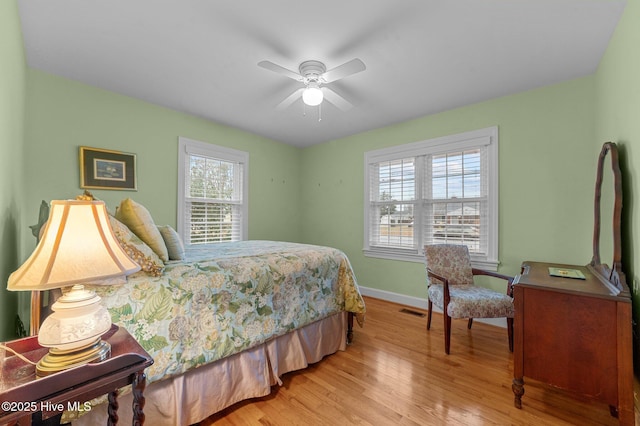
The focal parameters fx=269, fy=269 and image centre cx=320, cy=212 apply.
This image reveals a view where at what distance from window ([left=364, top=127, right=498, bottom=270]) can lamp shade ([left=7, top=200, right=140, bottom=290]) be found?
3.26 m

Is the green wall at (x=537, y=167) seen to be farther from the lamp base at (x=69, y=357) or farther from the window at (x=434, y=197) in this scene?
the lamp base at (x=69, y=357)

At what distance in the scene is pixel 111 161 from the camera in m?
2.78

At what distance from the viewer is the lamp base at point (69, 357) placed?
910 mm

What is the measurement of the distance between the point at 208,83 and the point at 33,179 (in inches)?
69.1

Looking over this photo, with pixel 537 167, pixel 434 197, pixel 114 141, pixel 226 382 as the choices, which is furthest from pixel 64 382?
pixel 537 167

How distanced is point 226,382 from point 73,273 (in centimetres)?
119

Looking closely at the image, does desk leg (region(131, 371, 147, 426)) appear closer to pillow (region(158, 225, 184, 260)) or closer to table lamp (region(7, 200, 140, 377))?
table lamp (region(7, 200, 140, 377))

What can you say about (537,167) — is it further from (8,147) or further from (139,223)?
(8,147)

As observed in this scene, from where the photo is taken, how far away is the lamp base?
91 centimetres

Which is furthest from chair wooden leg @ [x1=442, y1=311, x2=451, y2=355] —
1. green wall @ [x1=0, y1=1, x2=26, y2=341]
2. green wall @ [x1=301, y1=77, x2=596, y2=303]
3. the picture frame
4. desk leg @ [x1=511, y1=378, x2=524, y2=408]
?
the picture frame

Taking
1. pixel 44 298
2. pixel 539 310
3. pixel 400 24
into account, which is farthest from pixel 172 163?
pixel 539 310

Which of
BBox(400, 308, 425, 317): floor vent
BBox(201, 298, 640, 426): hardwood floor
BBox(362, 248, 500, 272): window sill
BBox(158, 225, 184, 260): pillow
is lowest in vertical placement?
BBox(201, 298, 640, 426): hardwood floor

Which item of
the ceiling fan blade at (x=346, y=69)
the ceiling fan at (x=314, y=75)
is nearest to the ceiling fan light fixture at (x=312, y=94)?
the ceiling fan at (x=314, y=75)

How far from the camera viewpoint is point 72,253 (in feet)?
3.06
